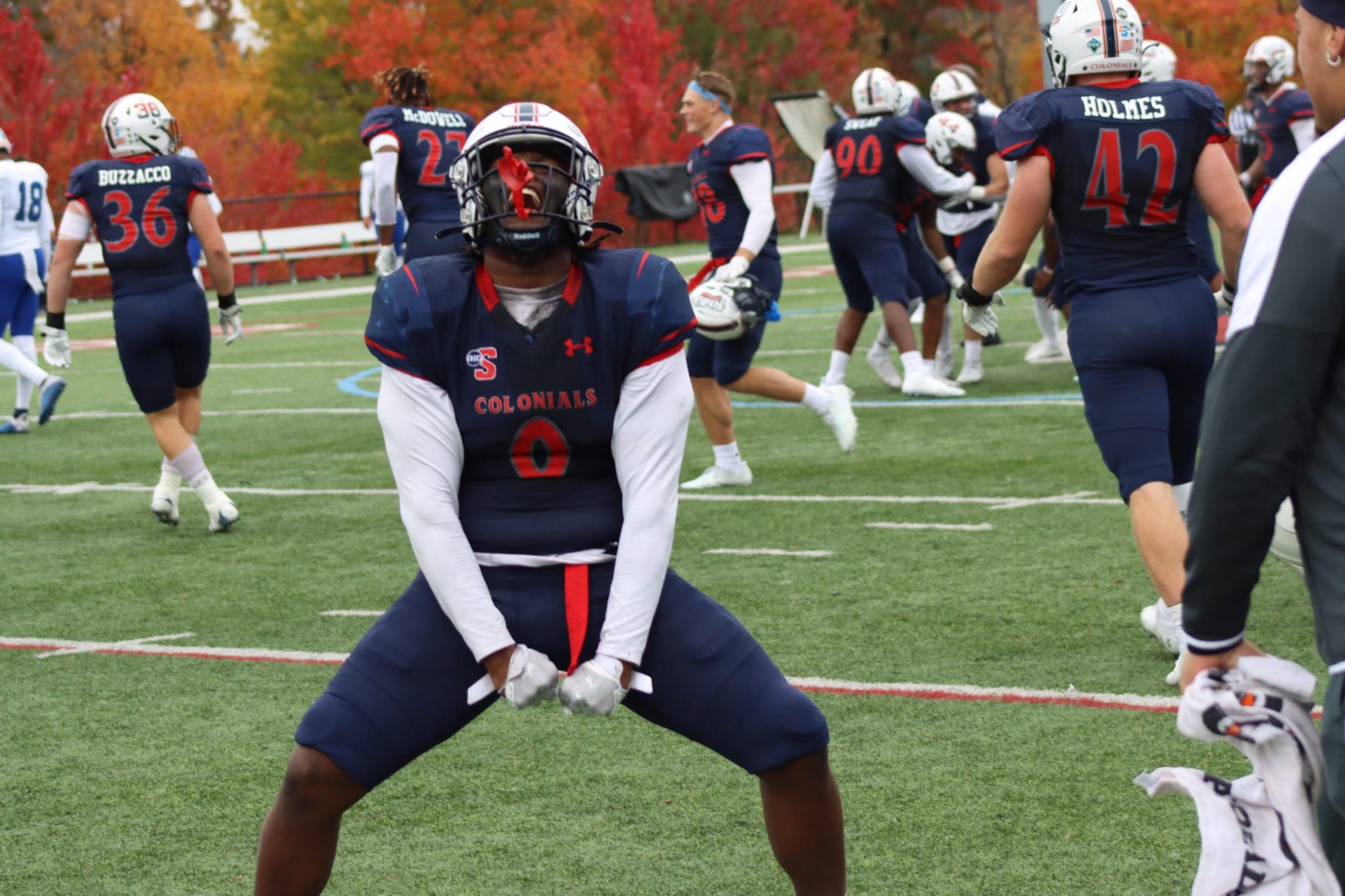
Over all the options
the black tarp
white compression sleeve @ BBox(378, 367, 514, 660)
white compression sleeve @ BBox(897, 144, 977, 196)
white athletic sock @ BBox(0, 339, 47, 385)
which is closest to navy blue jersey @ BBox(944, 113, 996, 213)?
white compression sleeve @ BBox(897, 144, 977, 196)

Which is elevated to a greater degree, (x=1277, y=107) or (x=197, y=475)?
(x=1277, y=107)

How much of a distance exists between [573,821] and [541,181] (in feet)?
5.80

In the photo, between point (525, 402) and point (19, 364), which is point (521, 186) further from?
point (19, 364)

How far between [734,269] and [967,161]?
4.48 metres

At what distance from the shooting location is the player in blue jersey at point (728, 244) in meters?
8.88

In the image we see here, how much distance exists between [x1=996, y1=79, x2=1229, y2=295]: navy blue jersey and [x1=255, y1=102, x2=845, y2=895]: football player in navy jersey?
84.8 inches

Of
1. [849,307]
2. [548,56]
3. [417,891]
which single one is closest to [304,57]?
[548,56]

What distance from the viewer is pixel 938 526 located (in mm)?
7766

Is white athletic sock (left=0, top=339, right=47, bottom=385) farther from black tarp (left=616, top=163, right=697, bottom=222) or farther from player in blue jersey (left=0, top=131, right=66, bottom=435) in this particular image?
black tarp (left=616, top=163, right=697, bottom=222)

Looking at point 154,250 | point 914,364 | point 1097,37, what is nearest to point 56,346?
point 154,250

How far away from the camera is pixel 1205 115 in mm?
5199

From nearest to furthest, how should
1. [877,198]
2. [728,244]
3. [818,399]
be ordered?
[728,244] < [818,399] < [877,198]

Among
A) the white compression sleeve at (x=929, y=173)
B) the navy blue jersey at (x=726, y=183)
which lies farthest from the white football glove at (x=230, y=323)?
the white compression sleeve at (x=929, y=173)

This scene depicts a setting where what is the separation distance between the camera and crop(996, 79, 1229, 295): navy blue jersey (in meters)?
5.10
